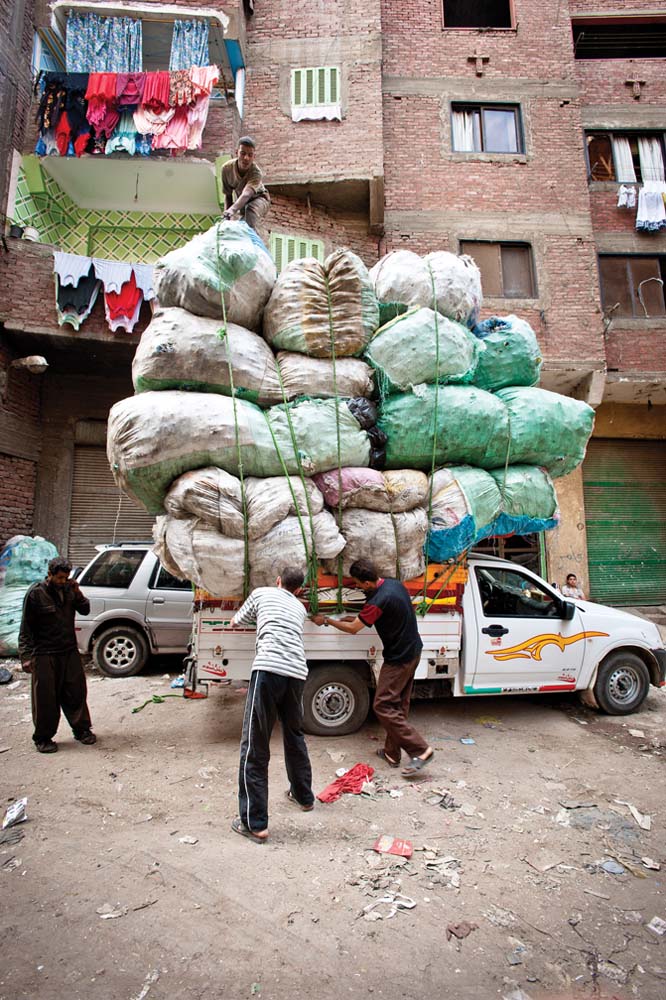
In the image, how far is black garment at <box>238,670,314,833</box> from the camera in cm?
293

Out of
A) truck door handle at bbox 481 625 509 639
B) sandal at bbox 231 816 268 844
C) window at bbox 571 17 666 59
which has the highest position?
window at bbox 571 17 666 59

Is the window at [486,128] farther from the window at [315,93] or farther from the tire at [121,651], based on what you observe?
the tire at [121,651]

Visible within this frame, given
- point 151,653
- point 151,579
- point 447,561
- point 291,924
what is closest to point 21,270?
point 151,579

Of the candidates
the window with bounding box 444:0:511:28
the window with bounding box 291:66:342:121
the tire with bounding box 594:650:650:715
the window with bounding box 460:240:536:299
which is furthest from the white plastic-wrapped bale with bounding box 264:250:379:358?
the window with bounding box 444:0:511:28

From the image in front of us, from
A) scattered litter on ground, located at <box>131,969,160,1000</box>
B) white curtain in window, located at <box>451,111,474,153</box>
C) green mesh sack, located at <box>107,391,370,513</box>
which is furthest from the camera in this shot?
white curtain in window, located at <box>451,111,474,153</box>

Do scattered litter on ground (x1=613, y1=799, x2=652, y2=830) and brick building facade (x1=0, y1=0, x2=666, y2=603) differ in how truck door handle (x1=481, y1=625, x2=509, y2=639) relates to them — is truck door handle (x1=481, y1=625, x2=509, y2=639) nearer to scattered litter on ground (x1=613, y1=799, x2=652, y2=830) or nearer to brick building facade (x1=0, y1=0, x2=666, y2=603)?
scattered litter on ground (x1=613, y1=799, x2=652, y2=830)

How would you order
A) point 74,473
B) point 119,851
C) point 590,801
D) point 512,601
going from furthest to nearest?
1. point 74,473
2. point 512,601
3. point 590,801
4. point 119,851

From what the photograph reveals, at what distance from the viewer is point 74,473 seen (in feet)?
33.2

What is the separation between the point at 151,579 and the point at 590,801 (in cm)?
521

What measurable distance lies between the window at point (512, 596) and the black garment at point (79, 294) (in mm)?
7495

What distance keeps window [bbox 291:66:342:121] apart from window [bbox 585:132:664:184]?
5429 millimetres

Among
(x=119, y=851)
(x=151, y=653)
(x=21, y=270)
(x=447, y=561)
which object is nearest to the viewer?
(x=119, y=851)

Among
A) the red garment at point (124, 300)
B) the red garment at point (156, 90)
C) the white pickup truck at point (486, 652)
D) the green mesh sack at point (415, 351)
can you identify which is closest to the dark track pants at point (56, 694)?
the white pickup truck at point (486, 652)

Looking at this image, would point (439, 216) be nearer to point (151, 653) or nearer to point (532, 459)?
point (532, 459)
